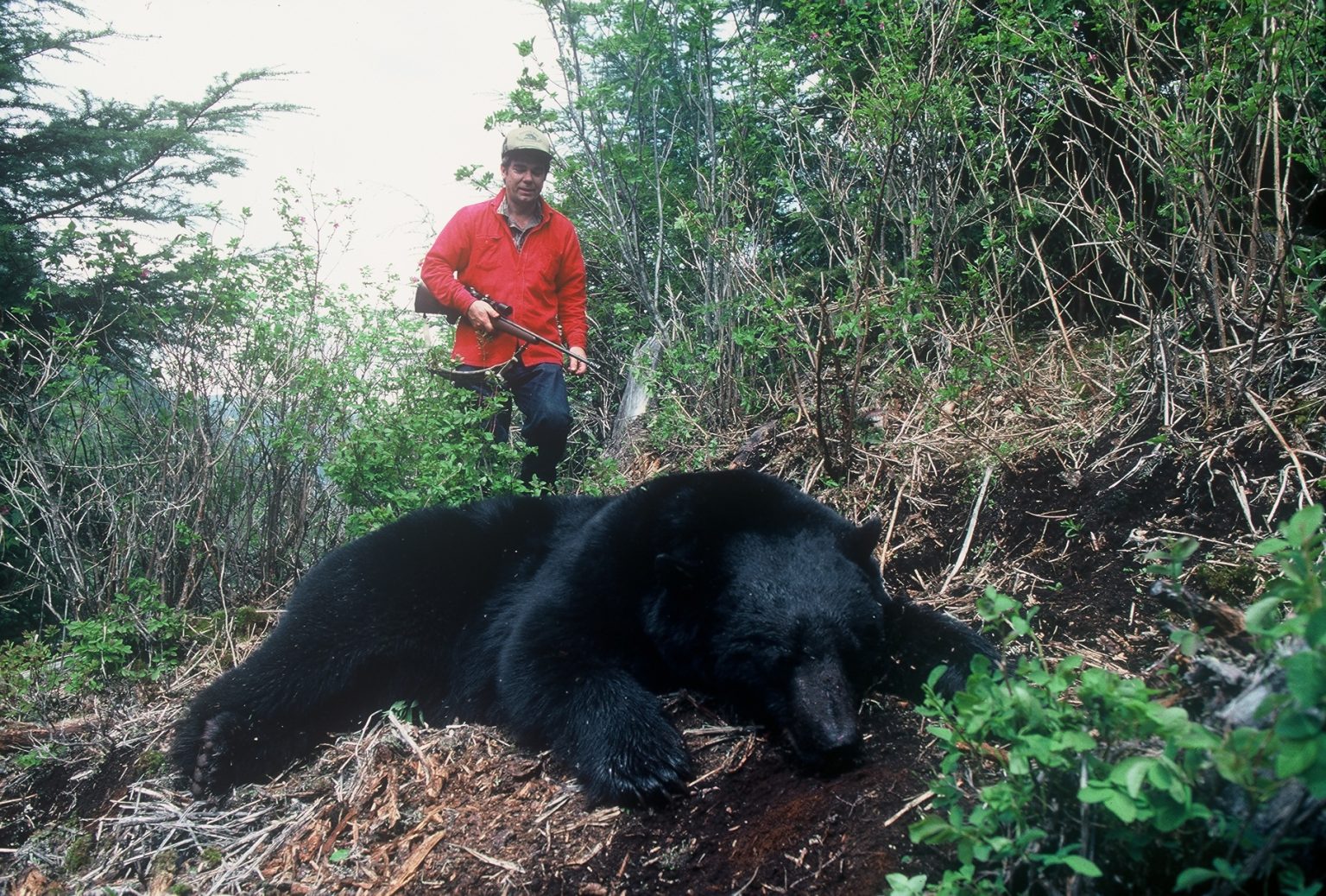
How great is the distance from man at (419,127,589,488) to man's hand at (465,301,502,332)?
0.02 metres

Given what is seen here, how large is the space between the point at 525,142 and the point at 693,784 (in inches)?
181

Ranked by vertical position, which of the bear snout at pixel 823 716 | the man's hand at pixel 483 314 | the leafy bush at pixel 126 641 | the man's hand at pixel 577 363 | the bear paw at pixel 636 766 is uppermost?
the man's hand at pixel 483 314

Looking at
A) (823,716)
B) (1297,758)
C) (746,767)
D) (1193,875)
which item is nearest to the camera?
(1297,758)

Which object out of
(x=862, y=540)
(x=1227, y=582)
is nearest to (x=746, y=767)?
(x=862, y=540)

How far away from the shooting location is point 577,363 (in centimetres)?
640

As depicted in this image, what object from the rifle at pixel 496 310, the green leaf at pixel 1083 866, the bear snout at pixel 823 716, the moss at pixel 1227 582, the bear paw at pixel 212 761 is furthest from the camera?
the rifle at pixel 496 310

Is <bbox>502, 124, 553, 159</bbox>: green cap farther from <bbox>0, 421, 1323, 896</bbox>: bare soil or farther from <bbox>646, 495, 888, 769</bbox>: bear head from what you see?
<bbox>646, 495, 888, 769</bbox>: bear head

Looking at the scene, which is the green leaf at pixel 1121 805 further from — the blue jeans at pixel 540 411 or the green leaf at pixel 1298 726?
the blue jeans at pixel 540 411

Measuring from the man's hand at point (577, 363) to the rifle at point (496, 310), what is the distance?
3.8 inches

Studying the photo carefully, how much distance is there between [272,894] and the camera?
9.20ft

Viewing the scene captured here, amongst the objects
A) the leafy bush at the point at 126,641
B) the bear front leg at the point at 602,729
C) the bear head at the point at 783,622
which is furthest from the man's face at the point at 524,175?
the bear front leg at the point at 602,729

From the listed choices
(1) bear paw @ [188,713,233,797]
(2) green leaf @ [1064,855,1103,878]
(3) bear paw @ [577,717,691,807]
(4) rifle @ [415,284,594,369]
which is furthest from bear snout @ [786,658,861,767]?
(4) rifle @ [415,284,594,369]

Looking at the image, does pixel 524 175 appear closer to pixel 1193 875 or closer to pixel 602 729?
pixel 602 729

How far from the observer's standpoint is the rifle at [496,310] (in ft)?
19.4
